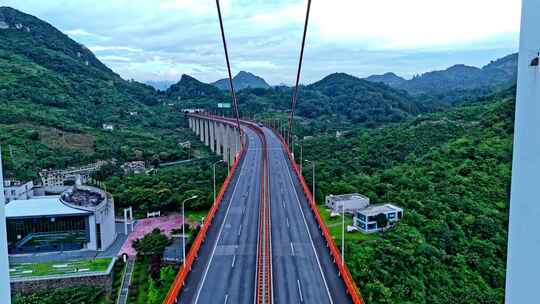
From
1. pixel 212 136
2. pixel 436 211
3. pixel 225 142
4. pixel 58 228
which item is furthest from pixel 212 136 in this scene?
pixel 436 211

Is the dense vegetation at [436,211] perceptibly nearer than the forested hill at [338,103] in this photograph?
Yes

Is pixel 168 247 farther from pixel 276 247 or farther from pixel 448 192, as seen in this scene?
pixel 448 192

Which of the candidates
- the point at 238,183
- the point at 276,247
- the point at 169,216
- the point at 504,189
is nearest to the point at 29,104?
the point at 169,216

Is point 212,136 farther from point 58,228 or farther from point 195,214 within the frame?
point 58,228

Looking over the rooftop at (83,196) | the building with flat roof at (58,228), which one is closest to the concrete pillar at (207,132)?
the rooftop at (83,196)

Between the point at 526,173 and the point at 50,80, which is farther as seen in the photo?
the point at 50,80

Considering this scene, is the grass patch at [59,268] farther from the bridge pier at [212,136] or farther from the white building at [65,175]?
the bridge pier at [212,136]

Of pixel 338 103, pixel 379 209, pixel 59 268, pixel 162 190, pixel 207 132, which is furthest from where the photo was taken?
pixel 338 103
